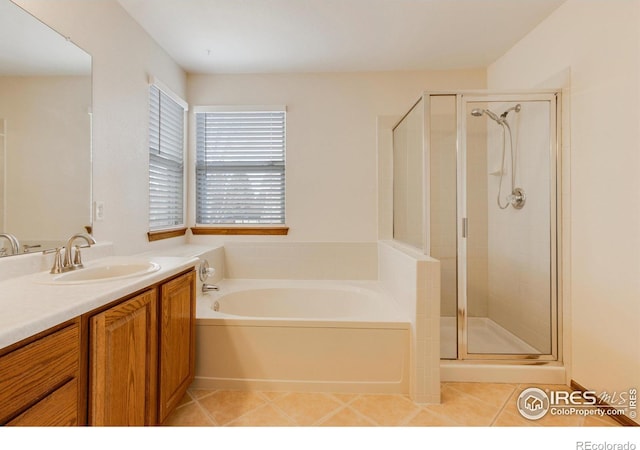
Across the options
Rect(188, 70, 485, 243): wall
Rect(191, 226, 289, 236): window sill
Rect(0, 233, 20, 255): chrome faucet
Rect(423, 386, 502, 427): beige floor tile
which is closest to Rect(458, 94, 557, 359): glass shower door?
Rect(423, 386, 502, 427): beige floor tile

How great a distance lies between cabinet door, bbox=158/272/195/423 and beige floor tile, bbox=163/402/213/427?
0.40 ft

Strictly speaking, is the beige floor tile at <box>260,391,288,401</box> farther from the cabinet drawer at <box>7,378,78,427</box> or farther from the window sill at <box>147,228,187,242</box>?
the window sill at <box>147,228,187,242</box>

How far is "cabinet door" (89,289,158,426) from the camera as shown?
989mm

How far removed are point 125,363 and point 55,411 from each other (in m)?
0.28

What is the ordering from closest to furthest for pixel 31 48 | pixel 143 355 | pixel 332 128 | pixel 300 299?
pixel 143 355 → pixel 31 48 → pixel 300 299 → pixel 332 128

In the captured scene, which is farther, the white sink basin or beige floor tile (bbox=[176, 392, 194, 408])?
beige floor tile (bbox=[176, 392, 194, 408])

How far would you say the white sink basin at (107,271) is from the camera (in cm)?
132

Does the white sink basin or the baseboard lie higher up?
the white sink basin

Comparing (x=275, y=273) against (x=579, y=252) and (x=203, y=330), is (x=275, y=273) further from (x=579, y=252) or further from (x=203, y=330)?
(x=579, y=252)

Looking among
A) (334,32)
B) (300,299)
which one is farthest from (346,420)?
(334,32)

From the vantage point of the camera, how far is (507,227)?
8.12 ft

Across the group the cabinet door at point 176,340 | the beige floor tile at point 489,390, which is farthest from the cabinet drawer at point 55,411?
the beige floor tile at point 489,390

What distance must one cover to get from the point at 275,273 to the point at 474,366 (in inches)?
68.5

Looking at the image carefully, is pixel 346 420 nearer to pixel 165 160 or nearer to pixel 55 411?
pixel 55 411
